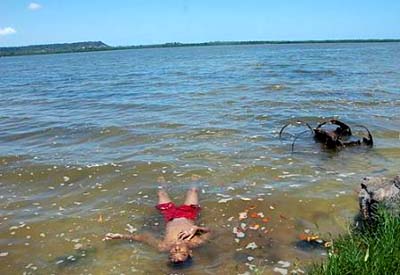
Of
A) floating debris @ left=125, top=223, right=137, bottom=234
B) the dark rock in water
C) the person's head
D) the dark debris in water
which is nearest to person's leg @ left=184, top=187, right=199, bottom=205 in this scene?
floating debris @ left=125, top=223, right=137, bottom=234

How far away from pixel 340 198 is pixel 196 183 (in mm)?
3214

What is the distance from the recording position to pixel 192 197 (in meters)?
9.30

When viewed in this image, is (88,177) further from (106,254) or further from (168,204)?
(106,254)

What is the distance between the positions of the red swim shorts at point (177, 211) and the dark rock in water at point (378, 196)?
3021 mm

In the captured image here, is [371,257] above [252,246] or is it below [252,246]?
above

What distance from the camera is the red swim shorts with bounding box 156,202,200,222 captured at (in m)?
8.24

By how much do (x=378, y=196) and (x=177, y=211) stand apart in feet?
11.7

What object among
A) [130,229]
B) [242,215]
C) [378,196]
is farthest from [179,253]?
[378,196]

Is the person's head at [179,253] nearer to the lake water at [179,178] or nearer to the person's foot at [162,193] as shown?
the lake water at [179,178]

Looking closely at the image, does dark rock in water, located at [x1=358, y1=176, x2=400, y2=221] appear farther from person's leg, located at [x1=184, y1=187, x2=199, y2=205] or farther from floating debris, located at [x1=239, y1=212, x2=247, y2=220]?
person's leg, located at [x1=184, y1=187, x2=199, y2=205]

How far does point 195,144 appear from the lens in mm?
13742

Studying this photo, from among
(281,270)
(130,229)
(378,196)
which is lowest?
(130,229)

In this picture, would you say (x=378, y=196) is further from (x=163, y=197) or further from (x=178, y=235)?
(x=163, y=197)

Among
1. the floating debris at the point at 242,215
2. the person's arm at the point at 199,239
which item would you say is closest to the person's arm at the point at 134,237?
the person's arm at the point at 199,239
